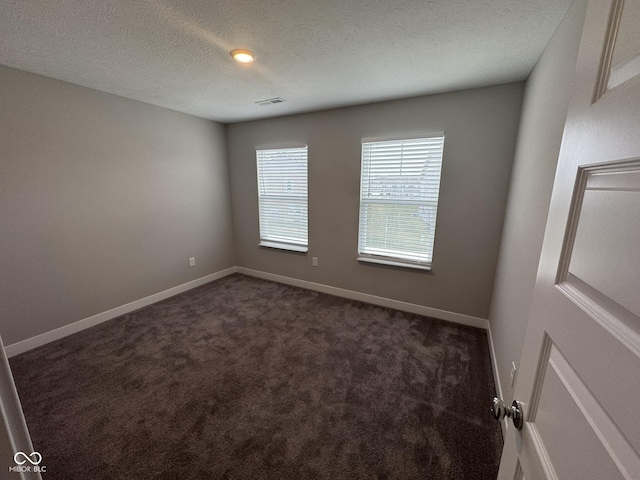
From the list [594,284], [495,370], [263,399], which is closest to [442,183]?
[495,370]

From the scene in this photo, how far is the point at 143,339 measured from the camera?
245 centimetres

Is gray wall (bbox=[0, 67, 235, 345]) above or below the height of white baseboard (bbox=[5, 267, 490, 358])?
above

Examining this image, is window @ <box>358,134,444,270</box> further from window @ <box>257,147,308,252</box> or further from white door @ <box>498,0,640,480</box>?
white door @ <box>498,0,640,480</box>

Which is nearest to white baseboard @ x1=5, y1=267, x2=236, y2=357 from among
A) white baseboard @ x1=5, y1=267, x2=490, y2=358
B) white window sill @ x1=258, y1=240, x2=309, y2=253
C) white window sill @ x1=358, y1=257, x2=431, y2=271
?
white baseboard @ x1=5, y1=267, x2=490, y2=358

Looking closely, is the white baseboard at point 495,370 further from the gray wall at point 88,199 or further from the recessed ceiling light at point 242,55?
the gray wall at point 88,199

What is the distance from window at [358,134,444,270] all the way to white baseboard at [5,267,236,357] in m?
2.45

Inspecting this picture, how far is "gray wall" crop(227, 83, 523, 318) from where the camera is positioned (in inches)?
92.7

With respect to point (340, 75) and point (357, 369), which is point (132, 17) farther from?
point (357, 369)

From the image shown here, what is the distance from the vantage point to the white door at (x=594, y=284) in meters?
0.39

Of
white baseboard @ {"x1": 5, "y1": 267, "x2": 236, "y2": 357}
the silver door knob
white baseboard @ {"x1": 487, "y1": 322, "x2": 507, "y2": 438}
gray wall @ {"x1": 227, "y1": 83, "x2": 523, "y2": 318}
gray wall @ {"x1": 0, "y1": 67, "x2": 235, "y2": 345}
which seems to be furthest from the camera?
gray wall @ {"x1": 227, "y1": 83, "x2": 523, "y2": 318}

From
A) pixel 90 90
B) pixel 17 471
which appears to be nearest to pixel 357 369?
pixel 17 471

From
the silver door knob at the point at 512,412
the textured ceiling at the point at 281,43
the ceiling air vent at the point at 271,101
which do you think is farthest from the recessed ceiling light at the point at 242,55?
the silver door knob at the point at 512,412

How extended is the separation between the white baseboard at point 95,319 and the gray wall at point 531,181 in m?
3.64

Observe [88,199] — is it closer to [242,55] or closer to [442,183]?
[242,55]
